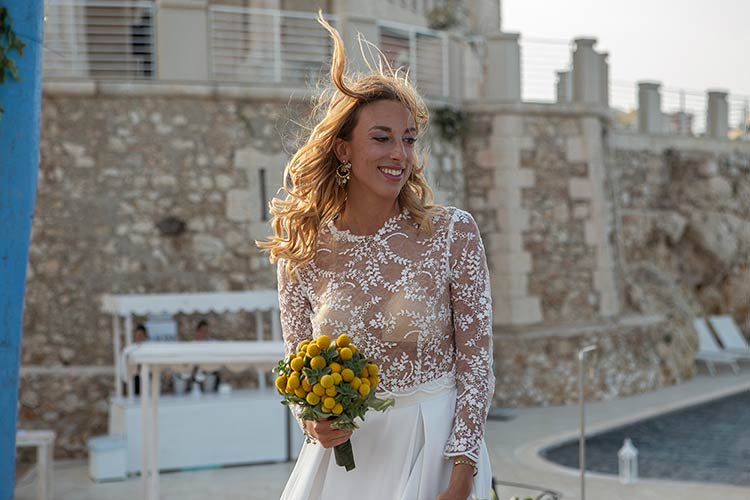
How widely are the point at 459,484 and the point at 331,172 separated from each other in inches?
34.8

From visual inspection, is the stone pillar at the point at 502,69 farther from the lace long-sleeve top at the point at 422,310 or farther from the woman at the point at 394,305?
the lace long-sleeve top at the point at 422,310

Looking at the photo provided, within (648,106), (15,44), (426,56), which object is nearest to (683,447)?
(426,56)

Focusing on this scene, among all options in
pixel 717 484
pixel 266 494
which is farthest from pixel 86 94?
pixel 717 484

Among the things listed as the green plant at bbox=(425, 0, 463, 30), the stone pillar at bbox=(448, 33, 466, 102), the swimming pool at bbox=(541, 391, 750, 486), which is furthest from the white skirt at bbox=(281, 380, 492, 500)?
the green plant at bbox=(425, 0, 463, 30)

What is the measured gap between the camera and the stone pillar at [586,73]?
14.6m

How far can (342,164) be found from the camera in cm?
305

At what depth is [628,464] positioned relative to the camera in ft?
29.6

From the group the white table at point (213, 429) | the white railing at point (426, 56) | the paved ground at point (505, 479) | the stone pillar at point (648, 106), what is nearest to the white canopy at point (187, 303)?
the white table at point (213, 429)

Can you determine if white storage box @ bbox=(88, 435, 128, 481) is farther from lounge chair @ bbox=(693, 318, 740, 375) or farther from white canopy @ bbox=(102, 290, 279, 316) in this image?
lounge chair @ bbox=(693, 318, 740, 375)

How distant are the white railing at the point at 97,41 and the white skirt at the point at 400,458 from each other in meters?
9.05

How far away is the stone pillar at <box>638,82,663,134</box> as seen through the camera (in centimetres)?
1841

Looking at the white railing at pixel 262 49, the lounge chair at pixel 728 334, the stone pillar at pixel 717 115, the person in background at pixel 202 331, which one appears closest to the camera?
the person in background at pixel 202 331

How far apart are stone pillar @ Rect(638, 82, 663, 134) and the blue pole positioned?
14055mm

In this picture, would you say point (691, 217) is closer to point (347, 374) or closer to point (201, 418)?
point (201, 418)
